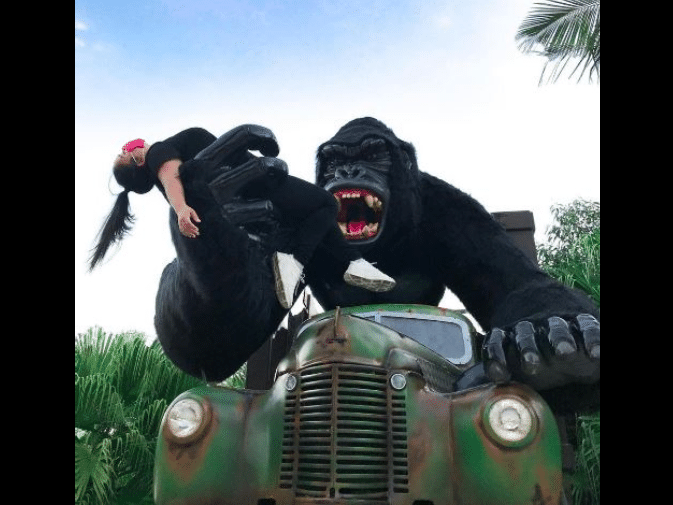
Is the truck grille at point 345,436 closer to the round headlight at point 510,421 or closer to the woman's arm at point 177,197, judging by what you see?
the round headlight at point 510,421

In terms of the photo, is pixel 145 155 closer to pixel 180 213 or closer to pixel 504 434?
pixel 180 213

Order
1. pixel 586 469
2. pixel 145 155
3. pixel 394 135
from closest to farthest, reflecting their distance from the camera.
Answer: pixel 145 155 → pixel 394 135 → pixel 586 469

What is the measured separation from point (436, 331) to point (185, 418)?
5.63 feet

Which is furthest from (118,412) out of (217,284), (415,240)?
(217,284)

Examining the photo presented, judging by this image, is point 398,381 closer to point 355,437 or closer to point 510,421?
point 355,437

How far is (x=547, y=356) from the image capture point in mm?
2922

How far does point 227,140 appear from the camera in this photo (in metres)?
3.37

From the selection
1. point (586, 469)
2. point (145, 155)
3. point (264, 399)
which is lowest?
point (586, 469)

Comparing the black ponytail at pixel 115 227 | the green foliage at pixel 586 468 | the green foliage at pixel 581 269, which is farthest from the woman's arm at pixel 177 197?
the green foliage at pixel 586 468

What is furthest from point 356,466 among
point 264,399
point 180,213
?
point 180,213

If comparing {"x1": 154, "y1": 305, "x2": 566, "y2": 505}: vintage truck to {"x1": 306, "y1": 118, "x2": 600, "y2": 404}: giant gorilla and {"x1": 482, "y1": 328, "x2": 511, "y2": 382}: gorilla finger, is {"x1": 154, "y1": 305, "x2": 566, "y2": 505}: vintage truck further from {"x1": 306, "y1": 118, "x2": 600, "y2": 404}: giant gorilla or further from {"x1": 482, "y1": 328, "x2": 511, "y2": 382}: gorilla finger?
{"x1": 306, "y1": 118, "x2": 600, "y2": 404}: giant gorilla
